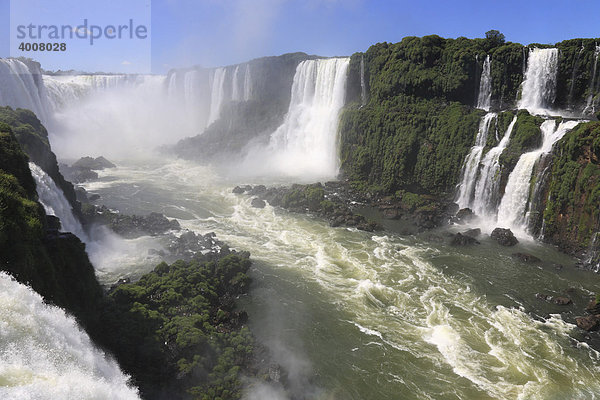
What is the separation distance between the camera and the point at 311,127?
Result: 46.0m

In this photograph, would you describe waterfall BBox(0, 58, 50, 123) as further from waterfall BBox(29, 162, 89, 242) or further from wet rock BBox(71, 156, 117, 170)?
waterfall BBox(29, 162, 89, 242)

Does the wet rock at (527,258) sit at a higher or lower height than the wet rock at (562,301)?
higher

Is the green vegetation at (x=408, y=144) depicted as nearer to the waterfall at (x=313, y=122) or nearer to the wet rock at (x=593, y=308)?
the waterfall at (x=313, y=122)

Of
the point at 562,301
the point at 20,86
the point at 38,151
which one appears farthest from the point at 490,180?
the point at 20,86

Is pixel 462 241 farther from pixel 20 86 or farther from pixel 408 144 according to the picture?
pixel 20 86

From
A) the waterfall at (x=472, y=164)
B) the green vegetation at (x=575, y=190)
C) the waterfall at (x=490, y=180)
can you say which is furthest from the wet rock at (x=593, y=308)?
the waterfall at (x=472, y=164)

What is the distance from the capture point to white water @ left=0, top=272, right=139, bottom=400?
6590 mm

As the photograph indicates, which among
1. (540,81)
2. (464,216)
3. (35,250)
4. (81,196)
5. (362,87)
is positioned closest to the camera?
(35,250)

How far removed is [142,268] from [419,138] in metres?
26.3

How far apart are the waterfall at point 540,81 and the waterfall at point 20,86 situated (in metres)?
54.2

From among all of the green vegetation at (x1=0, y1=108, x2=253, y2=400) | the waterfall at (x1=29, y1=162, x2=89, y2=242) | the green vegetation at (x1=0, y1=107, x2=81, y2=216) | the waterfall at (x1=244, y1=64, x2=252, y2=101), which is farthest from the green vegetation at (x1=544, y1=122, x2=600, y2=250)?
the waterfall at (x1=244, y1=64, x2=252, y2=101)

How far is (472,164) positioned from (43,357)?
98.1ft

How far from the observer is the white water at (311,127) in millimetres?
43188

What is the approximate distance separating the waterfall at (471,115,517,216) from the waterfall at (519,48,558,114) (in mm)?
5241
